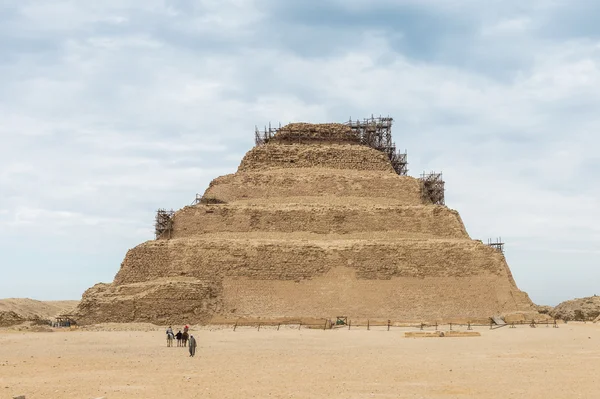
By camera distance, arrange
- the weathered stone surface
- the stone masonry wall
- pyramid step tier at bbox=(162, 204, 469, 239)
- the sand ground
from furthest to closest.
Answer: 1. the stone masonry wall
2. the weathered stone surface
3. pyramid step tier at bbox=(162, 204, 469, 239)
4. the sand ground

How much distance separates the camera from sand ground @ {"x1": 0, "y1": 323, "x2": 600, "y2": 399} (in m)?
16.4

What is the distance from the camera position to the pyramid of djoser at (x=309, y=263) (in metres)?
41.2

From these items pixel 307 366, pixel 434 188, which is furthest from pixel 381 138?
pixel 307 366

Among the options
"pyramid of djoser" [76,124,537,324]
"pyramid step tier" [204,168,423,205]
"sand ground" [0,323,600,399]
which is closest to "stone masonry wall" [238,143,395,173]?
"pyramid step tier" [204,168,423,205]

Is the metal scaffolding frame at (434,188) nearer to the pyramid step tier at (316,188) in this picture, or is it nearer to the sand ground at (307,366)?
the pyramid step tier at (316,188)

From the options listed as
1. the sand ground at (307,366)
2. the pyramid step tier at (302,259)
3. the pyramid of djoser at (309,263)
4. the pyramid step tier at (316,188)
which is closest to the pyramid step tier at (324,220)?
the pyramid of djoser at (309,263)

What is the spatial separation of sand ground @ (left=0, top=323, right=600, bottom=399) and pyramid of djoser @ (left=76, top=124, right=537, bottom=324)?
24.3 ft

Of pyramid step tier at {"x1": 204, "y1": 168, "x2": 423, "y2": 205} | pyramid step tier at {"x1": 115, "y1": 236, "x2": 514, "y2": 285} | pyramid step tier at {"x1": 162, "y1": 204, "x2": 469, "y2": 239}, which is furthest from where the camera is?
pyramid step tier at {"x1": 204, "y1": 168, "x2": 423, "y2": 205}

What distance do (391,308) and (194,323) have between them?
36.2ft

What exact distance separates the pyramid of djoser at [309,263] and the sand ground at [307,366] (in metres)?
7.42

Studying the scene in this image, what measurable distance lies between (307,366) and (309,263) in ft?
72.0

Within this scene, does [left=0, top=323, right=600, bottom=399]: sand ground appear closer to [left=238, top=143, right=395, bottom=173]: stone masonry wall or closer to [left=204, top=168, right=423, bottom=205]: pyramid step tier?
[left=204, top=168, right=423, bottom=205]: pyramid step tier

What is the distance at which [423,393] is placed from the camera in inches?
623

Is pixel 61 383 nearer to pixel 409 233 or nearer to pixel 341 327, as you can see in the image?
pixel 341 327
